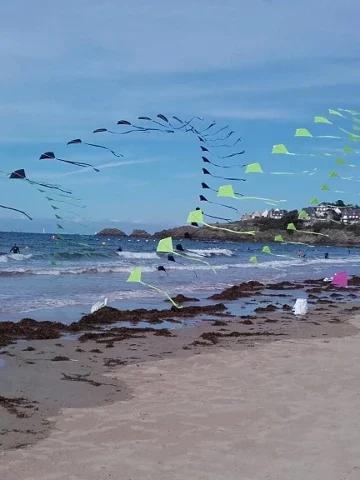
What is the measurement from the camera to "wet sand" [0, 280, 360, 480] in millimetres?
4680

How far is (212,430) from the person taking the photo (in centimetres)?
554

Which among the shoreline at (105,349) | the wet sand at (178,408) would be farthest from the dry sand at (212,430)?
the shoreline at (105,349)

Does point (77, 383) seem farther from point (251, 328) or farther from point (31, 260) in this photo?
point (31, 260)

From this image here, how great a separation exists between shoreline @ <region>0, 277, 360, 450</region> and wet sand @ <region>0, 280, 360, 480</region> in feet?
0.09

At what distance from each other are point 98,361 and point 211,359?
165 cm

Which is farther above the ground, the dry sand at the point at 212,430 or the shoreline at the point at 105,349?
the dry sand at the point at 212,430

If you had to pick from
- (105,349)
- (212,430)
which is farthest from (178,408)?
(105,349)

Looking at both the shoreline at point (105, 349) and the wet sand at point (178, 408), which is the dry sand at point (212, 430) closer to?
the wet sand at point (178, 408)

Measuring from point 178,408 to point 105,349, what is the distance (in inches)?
157

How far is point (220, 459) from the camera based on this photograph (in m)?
4.79

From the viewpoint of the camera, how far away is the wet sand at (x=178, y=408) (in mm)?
4680

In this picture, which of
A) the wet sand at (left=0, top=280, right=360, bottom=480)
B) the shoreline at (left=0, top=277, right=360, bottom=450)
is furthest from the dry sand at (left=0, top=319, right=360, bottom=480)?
the shoreline at (left=0, top=277, right=360, bottom=450)

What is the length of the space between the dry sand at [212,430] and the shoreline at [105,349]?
29cm

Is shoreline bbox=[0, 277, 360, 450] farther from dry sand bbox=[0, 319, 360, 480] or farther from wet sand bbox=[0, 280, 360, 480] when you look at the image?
dry sand bbox=[0, 319, 360, 480]
